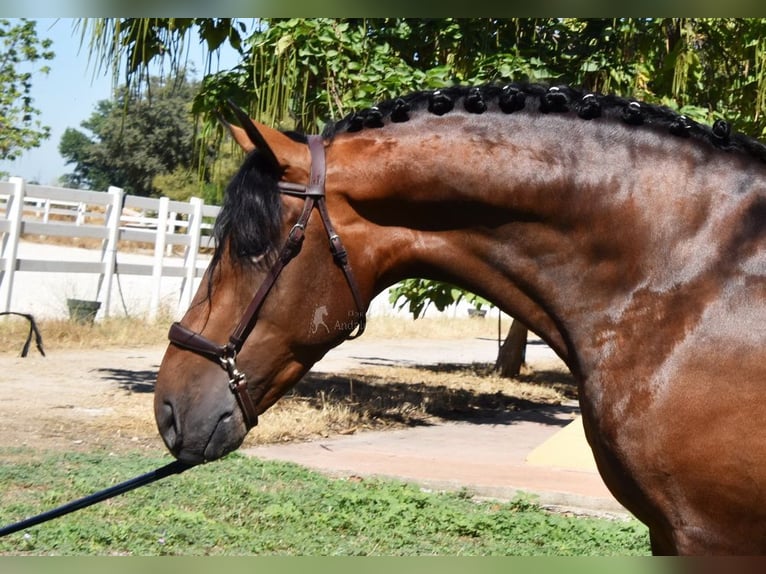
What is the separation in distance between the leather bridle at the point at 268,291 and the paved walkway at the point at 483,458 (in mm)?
4062

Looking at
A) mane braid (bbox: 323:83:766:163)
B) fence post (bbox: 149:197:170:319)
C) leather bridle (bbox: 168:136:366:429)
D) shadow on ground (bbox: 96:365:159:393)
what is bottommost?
shadow on ground (bbox: 96:365:159:393)

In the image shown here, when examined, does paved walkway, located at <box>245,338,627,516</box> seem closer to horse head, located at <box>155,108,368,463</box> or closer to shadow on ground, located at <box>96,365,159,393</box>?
shadow on ground, located at <box>96,365,159,393</box>

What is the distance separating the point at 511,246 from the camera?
2842 millimetres

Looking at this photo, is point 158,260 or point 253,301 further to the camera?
point 158,260

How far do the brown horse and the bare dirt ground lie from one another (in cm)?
516

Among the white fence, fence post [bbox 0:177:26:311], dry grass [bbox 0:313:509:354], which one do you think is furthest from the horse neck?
fence post [bbox 0:177:26:311]

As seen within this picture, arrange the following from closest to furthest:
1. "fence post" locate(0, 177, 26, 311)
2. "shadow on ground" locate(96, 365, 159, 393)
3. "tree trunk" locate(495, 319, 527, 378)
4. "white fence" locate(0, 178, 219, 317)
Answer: "shadow on ground" locate(96, 365, 159, 393)
"tree trunk" locate(495, 319, 527, 378)
"fence post" locate(0, 177, 26, 311)
"white fence" locate(0, 178, 219, 317)

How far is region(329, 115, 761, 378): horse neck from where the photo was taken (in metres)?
2.67

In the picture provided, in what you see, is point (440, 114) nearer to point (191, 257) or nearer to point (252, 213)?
point (252, 213)

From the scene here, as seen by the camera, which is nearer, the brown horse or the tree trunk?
the brown horse

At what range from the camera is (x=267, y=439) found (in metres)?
8.27

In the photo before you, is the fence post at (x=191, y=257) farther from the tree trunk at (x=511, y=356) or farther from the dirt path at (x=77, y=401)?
the tree trunk at (x=511, y=356)

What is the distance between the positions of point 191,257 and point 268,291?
48.7 feet

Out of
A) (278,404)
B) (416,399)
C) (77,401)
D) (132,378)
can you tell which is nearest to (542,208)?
(278,404)
